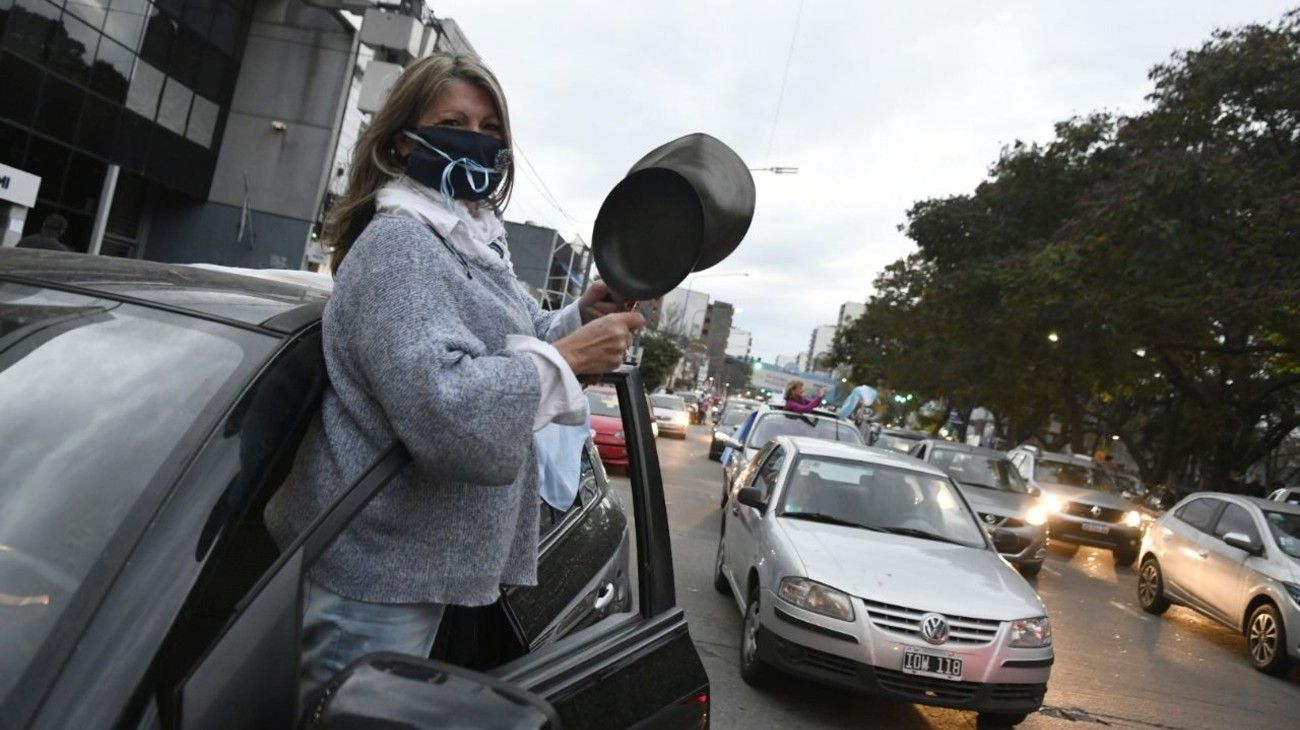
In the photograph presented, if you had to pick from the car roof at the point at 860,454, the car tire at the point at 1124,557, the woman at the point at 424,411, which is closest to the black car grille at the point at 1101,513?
the car tire at the point at 1124,557

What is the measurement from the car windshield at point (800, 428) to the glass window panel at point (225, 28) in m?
18.6

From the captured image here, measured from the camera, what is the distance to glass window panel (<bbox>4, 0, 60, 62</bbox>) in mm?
18328

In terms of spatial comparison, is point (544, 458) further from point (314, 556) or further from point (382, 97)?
point (314, 556)

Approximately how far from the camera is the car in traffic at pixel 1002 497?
1177 centimetres

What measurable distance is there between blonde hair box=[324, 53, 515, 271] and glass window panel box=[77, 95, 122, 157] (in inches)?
885

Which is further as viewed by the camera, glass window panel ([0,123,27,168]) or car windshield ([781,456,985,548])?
glass window panel ([0,123,27,168])

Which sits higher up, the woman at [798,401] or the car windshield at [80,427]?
the woman at [798,401]

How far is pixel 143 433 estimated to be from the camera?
4.87 feet

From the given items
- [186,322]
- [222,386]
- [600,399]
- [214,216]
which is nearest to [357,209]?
[186,322]

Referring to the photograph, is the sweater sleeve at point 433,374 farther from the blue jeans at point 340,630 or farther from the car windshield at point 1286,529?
the car windshield at point 1286,529

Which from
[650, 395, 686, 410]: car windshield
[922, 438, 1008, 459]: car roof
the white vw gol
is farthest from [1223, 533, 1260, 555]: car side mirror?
[650, 395, 686, 410]: car windshield

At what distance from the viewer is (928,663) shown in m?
5.23

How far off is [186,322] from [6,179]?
17.6 meters

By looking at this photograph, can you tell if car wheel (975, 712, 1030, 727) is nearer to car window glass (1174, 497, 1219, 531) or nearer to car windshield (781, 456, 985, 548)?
car windshield (781, 456, 985, 548)
